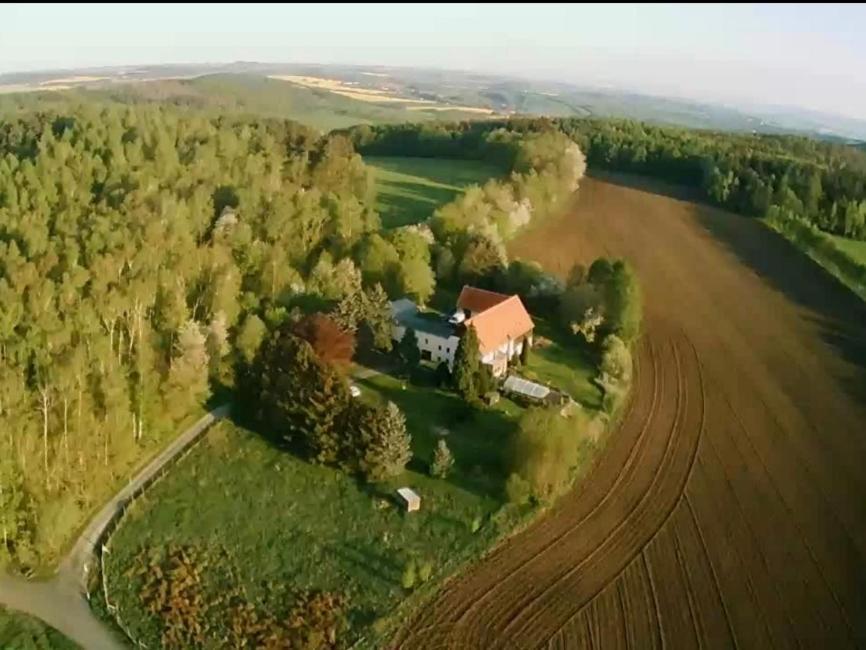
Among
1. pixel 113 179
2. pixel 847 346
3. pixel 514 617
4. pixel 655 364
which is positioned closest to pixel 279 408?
pixel 514 617

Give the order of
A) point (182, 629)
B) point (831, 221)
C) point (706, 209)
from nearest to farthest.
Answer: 1. point (182, 629)
2. point (831, 221)
3. point (706, 209)

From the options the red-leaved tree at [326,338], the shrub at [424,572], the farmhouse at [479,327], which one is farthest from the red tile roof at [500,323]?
the shrub at [424,572]

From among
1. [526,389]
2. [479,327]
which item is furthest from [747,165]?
[526,389]

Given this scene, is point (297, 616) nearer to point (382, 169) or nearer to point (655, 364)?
point (655, 364)

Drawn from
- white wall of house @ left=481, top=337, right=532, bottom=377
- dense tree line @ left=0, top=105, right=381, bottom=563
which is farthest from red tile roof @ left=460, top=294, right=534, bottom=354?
dense tree line @ left=0, top=105, right=381, bottom=563

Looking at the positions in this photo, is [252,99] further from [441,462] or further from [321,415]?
[441,462]

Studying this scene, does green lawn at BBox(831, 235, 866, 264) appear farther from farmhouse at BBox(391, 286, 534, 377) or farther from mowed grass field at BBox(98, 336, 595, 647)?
mowed grass field at BBox(98, 336, 595, 647)
